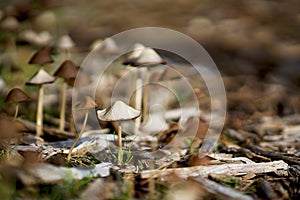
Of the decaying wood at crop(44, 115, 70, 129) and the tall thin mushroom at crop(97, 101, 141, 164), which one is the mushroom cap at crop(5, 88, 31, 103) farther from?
the decaying wood at crop(44, 115, 70, 129)

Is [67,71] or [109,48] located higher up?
[109,48]

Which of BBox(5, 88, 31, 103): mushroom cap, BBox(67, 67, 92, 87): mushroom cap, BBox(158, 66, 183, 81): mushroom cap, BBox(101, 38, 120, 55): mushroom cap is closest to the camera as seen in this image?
BBox(5, 88, 31, 103): mushroom cap

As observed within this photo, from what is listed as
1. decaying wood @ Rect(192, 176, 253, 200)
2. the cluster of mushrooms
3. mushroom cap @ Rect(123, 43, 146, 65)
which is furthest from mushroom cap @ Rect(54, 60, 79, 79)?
decaying wood @ Rect(192, 176, 253, 200)

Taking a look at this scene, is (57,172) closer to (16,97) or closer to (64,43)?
(16,97)

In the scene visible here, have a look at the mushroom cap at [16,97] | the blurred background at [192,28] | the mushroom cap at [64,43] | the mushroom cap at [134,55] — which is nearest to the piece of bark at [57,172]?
the mushroom cap at [16,97]

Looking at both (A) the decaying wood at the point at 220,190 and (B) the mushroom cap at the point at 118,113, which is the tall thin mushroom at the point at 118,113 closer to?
(B) the mushroom cap at the point at 118,113

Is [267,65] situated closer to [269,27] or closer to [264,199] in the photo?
[269,27]

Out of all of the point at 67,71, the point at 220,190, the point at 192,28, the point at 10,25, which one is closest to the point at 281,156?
the point at 220,190
